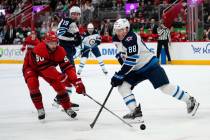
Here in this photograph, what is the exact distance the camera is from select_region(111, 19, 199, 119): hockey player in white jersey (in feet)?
16.4

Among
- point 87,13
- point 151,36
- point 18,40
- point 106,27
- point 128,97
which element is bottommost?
point 128,97

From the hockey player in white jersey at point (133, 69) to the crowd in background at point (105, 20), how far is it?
881 cm

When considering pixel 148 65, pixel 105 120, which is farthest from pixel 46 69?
pixel 148 65

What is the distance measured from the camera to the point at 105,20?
17344mm

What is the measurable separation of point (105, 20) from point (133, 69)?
12.2m

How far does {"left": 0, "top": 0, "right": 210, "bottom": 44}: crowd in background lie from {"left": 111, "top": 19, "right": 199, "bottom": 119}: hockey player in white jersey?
28.9ft

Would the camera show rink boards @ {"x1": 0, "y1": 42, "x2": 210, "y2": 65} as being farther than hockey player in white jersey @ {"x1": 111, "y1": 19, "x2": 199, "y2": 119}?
Yes

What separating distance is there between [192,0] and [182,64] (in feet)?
6.49

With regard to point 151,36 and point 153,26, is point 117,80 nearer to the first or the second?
point 151,36

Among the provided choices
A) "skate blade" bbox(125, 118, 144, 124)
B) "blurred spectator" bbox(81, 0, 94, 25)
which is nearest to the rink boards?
"blurred spectator" bbox(81, 0, 94, 25)

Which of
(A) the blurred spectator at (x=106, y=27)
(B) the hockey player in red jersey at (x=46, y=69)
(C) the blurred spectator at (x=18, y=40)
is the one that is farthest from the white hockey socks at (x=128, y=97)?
(C) the blurred spectator at (x=18, y=40)

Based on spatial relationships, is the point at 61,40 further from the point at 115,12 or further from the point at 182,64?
the point at 115,12

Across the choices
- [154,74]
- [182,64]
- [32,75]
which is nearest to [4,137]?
[32,75]

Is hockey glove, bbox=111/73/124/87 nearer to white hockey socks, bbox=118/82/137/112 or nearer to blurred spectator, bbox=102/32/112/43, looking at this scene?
white hockey socks, bbox=118/82/137/112
